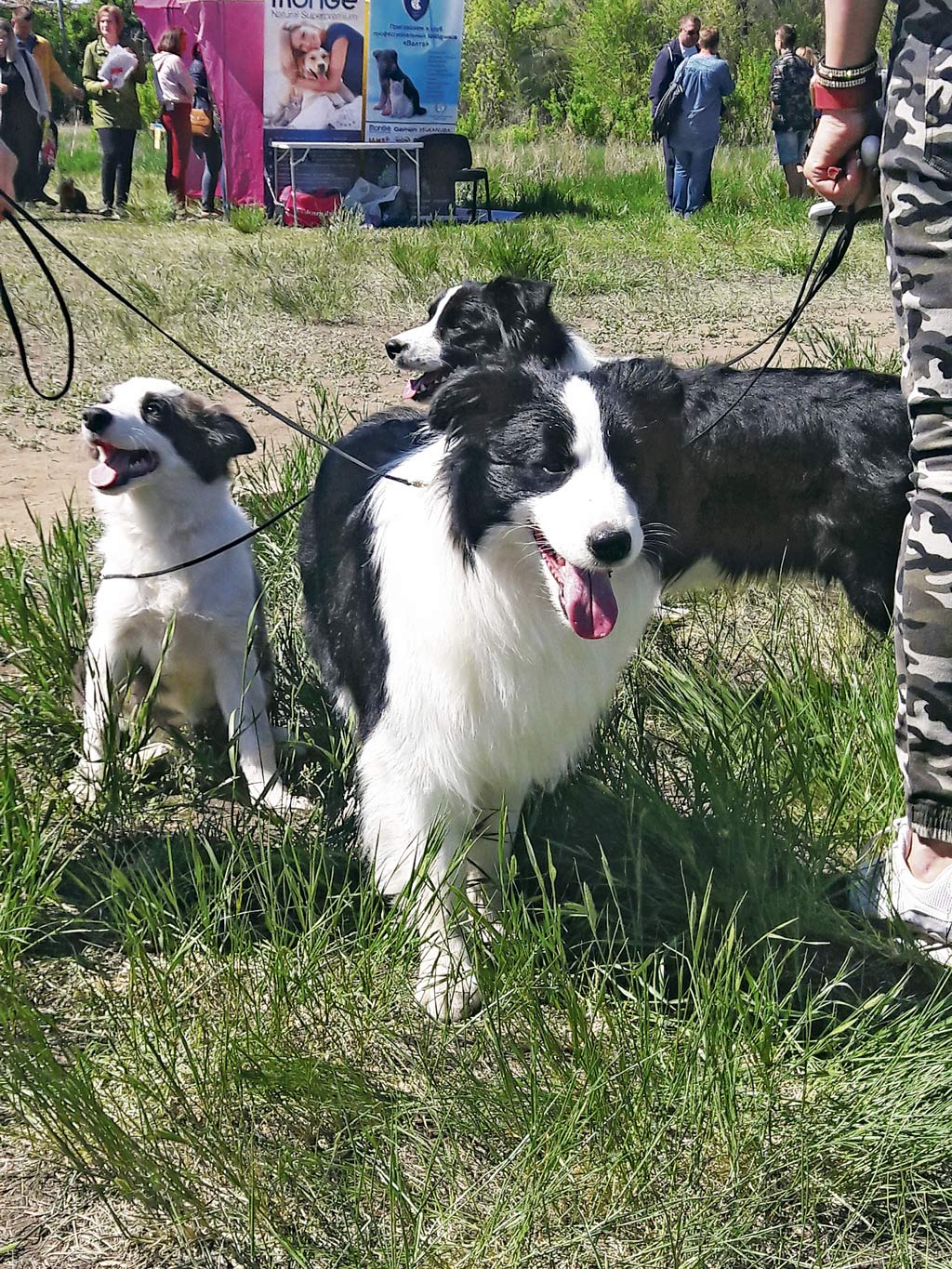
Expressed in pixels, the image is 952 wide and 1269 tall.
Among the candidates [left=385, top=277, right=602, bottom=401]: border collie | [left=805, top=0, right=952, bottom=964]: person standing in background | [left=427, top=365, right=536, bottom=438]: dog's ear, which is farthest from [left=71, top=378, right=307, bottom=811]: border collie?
[left=805, top=0, right=952, bottom=964]: person standing in background

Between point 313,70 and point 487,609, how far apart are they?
41.1ft

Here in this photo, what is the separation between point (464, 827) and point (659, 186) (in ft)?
44.1

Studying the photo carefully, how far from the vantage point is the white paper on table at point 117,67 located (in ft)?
41.7

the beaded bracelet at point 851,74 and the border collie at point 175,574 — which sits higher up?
the beaded bracelet at point 851,74

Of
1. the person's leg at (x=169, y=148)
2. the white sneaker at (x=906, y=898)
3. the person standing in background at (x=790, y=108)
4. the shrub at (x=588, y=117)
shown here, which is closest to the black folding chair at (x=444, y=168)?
the person's leg at (x=169, y=148)

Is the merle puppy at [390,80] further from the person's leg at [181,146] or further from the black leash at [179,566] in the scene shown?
the black leash at [179,566]

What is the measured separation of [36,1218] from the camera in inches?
67.4

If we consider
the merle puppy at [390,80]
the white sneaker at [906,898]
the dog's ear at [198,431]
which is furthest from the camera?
the merle puppy at [390,80]

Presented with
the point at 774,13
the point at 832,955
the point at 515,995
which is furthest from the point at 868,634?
the point at 774,13

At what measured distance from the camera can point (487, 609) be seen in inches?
82.6

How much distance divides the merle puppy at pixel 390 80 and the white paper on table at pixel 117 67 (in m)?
2.64

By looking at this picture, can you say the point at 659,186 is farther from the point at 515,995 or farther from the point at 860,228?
the point at 515,995

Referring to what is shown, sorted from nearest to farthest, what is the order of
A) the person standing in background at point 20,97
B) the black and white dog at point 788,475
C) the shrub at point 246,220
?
the black and white dog at point 788,475, the person standing in background at point 20,97, the shrub at point 246,220

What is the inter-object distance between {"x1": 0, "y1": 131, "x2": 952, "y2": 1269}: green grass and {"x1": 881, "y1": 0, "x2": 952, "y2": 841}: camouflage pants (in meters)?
0.40
